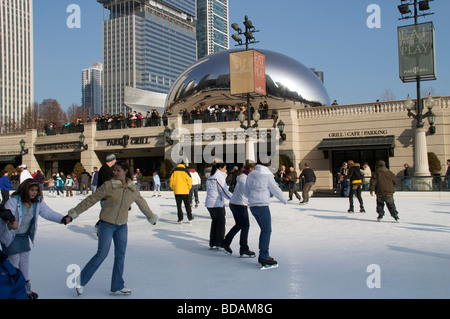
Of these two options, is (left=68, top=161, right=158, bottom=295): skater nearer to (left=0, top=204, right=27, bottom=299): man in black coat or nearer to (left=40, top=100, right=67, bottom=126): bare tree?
(left=0, top=204, right=27, bottom=299): man in black coat

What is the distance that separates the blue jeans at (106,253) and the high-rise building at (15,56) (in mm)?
144986

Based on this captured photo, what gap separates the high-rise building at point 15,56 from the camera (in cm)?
13625

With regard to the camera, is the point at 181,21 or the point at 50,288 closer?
the point at 50,288

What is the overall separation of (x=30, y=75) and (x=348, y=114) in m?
147

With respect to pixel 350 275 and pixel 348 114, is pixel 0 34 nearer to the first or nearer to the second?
pixel 348 114

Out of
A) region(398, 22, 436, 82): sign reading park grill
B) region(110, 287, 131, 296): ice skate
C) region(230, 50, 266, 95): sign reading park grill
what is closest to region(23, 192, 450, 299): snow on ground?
region(110, 287, 131, 296): ice skate

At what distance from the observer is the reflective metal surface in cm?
3438

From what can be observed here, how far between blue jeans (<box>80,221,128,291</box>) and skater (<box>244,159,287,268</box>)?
2.16 metres

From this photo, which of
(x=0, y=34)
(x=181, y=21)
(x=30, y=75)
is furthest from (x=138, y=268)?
(x=181, y=21)

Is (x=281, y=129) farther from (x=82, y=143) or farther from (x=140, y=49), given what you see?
(x=140, y=49)

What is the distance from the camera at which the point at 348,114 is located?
27469mm

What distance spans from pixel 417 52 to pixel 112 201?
62.8 ft

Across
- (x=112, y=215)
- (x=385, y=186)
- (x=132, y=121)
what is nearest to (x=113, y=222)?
(x=112, y=215)

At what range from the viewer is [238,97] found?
110 feet
